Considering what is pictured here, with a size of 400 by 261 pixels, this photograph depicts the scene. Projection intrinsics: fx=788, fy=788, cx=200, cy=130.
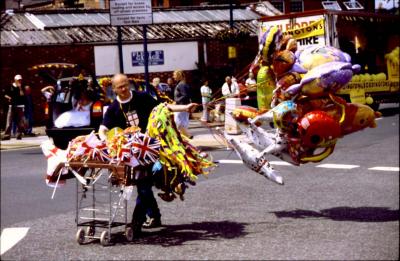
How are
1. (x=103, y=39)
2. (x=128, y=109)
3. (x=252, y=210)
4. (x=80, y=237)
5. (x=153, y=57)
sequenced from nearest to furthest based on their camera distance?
(x=128, y=109)
(x=153, y=57)
(x=103, y=39)
(x=80, y=237)
(x=252, y=210)

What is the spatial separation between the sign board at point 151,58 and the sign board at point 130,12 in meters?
0.33

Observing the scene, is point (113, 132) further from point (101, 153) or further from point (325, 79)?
point (325, 79)

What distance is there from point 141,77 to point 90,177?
68 cm

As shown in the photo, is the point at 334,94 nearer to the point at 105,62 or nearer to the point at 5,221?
the point at 105,62

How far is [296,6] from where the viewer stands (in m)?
3.25

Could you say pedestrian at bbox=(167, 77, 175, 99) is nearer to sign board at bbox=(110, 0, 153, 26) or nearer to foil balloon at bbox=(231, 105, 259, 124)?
foil balloon at bbox=(231, 105, 259, 124)

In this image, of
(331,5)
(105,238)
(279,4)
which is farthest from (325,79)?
(105,238)

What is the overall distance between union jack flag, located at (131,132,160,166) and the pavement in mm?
193

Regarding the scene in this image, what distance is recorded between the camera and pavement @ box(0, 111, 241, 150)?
10.3ft

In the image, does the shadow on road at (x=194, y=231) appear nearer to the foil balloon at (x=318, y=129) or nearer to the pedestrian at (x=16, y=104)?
the pedestrian at (x=16, y=104)

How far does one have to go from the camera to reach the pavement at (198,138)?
10.3ft

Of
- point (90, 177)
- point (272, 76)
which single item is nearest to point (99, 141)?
point (90, 177)

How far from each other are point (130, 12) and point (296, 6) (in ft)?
2.53

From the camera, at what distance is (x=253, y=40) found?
3301 millimetres
